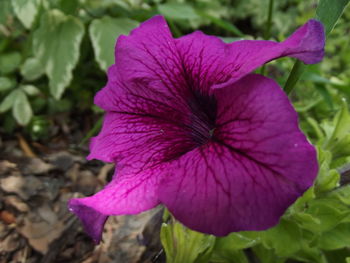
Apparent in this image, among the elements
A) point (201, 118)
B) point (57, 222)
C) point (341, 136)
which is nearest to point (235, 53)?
point (201, 118)

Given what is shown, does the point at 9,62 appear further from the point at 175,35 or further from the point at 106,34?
the point at 175,35

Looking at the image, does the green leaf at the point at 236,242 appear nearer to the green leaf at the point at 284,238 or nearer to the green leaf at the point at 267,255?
the green leaf at the point at 284,238

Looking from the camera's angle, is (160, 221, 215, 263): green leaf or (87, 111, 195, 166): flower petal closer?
(87, 111, 195, 166): flower petal

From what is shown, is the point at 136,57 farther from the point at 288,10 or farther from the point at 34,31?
the point at 288,10

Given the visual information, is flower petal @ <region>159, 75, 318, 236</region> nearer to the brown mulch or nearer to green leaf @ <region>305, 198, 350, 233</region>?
green leaf @ <region>305, 198, 350, 233</region>

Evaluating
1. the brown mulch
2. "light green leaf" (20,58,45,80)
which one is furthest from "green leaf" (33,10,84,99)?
the brown mulch

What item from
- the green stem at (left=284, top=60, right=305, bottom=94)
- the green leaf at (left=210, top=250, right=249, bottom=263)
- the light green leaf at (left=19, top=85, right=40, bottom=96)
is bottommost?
the light green leaf at (left=19, top=85, right=40, bottom=96)
